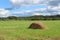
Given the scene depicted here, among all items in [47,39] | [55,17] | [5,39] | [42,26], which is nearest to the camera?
[5,39]

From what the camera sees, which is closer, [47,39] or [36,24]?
[47,39]

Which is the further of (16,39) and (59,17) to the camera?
(59,17)

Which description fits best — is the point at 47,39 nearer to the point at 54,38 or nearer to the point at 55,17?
the point at 54,38

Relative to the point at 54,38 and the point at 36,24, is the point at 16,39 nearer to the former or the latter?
the point at 54,38

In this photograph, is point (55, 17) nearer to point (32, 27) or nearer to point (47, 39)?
point (32, 27)

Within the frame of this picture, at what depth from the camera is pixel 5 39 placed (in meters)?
19.9

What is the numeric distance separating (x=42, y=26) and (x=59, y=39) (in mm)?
11030

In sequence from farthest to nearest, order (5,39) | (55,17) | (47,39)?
(55,17)
(47,39)
(5,39)

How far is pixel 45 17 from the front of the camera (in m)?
91.0

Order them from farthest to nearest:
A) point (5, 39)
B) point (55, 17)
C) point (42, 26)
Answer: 1. point (55, 17)
2. point (42, 26)
3. point (5, 39)

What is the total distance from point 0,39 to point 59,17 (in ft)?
238

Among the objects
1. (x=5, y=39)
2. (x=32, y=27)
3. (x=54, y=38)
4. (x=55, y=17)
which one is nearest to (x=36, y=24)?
(x=32, y=27)

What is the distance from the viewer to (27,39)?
20922 millimetres

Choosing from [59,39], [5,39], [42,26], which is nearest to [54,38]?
[59,39]
